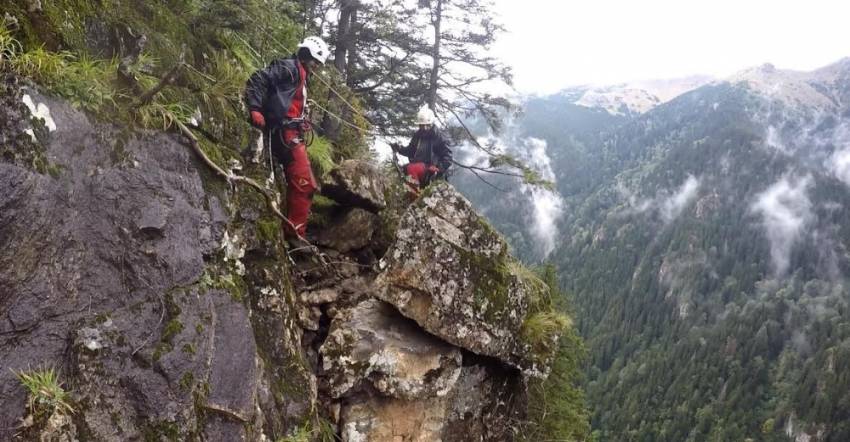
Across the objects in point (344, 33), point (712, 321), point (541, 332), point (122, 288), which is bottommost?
point (122, 288)

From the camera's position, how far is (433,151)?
1043cm

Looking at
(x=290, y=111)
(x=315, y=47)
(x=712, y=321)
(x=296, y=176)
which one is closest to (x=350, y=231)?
(x=296, y=176)

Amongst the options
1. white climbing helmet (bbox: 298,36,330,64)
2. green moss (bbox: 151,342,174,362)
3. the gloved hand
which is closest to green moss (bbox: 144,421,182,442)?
green moss (bbox: 151,342,174,362)

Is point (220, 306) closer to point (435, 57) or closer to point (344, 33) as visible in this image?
point (344, 33)

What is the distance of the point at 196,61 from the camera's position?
6863 mm

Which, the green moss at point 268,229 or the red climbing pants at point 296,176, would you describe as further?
the red climbing pants at point 296,176

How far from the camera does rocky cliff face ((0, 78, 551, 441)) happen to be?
12.5ft

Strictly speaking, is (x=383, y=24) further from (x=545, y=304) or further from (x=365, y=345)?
(x=365, y=345)

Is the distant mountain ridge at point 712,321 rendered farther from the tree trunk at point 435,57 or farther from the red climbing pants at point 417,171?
the red climbing pants at point 417,171

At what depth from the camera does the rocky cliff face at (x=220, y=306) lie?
12.5 feet

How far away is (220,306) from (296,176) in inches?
101

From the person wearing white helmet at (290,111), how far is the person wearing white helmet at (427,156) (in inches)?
134

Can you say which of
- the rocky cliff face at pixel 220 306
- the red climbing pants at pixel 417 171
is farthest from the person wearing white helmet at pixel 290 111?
the red climbing pants at pixel 417 171

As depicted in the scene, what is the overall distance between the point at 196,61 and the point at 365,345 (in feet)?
14.1
